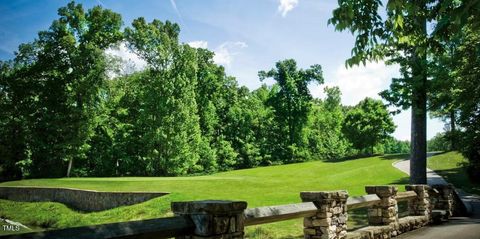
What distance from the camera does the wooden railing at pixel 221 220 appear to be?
3662 mm

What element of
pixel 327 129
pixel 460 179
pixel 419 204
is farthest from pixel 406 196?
pixel 327 129

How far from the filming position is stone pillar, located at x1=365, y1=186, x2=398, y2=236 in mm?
9562

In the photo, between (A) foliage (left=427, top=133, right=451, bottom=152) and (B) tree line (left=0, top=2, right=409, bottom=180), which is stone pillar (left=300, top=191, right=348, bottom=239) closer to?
(A) foliage (left=427, top=133, right=451, bottom=152)

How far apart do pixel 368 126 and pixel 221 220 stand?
54.5 m

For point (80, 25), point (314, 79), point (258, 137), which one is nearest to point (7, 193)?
point (80, 25)

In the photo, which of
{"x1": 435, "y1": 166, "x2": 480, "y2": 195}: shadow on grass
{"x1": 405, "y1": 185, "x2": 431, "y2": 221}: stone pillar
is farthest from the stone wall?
{"x1": 435, "y1": 166, "x2": 480, "y2": 195}: shadow on grass

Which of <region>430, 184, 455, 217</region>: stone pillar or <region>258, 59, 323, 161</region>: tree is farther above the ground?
<region>258, 59, 323, 161</region>: tree

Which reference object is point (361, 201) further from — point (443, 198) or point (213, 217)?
point (443, 198)

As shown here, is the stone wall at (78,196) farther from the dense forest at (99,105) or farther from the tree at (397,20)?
the tree at (397,20)

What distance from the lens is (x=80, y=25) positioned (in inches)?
1702

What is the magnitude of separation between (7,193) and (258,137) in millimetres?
39271

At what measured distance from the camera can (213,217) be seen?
465cm

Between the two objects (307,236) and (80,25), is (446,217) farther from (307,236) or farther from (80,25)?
(80,25)

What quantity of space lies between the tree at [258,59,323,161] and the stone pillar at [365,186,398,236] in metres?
53.2
